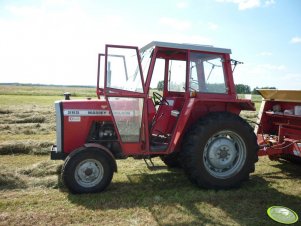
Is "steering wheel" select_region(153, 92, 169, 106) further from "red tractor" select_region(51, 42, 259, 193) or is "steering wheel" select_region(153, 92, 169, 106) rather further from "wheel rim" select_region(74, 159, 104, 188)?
"wheel rim" select_region(74, 159, 104, 188)

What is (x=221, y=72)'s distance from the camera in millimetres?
5816

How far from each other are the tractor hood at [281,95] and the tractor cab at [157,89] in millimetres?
1598

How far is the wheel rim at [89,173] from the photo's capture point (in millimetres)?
5179

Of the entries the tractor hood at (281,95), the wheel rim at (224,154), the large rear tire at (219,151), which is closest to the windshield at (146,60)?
the large rear tire at (219,151)

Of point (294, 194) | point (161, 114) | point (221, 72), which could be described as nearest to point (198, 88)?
point (221, 72)

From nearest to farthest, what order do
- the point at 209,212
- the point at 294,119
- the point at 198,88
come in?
the point at 209,212
the point at 198,88
the point at 294,119

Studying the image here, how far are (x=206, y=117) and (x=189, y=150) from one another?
637 millimetres

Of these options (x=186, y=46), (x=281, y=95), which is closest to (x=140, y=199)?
(x=186, y=46)

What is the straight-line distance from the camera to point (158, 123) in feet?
20.0

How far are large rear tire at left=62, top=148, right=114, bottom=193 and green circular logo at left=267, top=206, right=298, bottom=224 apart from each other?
95.9 inches

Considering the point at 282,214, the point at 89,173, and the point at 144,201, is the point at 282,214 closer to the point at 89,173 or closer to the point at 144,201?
the point at 144,201

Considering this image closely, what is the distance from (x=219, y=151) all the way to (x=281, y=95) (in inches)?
89.5

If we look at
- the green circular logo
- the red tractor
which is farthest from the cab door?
the green circular logo

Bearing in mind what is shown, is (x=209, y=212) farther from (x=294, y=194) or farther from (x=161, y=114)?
(x=161, y=114)
